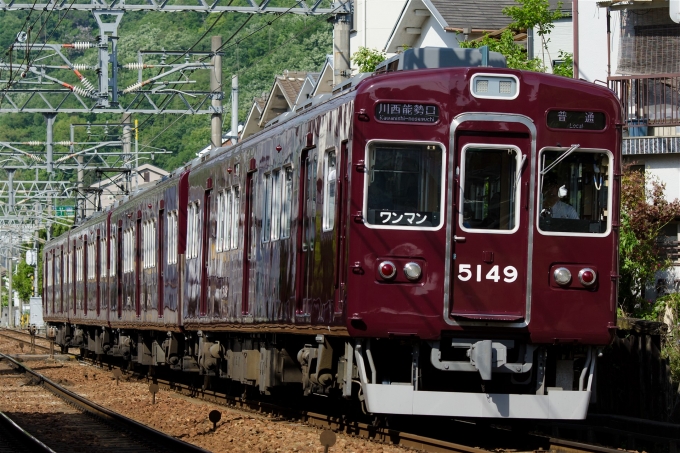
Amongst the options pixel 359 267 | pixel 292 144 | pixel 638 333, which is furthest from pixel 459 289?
pixel 638 333

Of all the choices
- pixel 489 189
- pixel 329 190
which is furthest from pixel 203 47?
pixel 489 189

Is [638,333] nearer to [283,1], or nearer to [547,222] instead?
[547,222]

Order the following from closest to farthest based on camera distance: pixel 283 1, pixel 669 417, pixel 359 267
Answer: pixel 359 267 → pixel 669 417 → pixel 283 1

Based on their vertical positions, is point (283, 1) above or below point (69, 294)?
above

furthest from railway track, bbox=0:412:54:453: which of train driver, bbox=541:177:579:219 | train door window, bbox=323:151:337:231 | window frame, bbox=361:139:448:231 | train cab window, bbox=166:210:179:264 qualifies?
train cab window, bbox=166:210:179:264

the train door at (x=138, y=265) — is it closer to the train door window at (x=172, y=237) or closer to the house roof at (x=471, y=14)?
the train door window at (x=172, y=237)

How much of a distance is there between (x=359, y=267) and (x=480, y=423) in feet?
11.3

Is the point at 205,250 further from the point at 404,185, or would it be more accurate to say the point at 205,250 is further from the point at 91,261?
the point at 91,261

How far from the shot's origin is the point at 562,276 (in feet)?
33.9

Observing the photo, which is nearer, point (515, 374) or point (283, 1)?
point (515, 374)

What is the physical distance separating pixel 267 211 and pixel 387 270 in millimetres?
3500

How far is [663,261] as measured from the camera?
1878 centimetres

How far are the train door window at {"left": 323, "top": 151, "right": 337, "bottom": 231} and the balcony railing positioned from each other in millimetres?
9913

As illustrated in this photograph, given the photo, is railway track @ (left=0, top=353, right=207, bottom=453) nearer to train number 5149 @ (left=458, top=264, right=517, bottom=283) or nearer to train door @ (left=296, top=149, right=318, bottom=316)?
train door @ (left=296, top=149, right=318, bottom=316)
